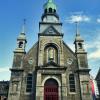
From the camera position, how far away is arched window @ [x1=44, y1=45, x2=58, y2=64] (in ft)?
101

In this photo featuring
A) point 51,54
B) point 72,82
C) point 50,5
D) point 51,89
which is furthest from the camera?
point 50,5

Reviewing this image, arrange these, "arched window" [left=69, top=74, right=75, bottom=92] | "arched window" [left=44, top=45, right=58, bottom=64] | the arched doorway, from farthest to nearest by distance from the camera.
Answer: "arched window" [left=44, top=45, right=58, bottom=64]
"arched window" [left=69, top=74, right=75, bottom=92]
the arched doorway

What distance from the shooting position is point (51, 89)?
93.9 feet

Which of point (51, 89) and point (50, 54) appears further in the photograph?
point (50, 54)

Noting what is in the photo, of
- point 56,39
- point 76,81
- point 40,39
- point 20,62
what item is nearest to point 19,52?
point 20,62

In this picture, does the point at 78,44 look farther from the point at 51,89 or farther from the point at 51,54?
the point at 51,89

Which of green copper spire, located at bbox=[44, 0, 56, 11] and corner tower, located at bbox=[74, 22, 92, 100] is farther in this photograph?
green copper spire, located at bbox=[44, 0, 56, 11]

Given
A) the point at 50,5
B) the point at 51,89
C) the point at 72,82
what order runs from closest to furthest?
the point at 51,89 → the point at 72,82 → the point at 50,5

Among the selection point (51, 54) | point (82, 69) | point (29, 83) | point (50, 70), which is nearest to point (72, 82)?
point (82, 69)

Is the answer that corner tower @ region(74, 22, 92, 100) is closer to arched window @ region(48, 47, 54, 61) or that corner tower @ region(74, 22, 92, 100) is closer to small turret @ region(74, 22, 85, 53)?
small turret @ region(74, 22, 85, 53)

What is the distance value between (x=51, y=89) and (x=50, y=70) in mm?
2874

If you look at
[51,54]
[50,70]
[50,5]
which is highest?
[50,5]

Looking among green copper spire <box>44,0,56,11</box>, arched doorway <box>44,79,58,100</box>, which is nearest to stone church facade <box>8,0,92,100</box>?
arched doorway <box>44,79,58,100</box>

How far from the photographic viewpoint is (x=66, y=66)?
30.2m
